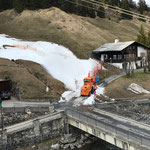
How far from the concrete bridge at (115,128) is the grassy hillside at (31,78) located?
10.2 m

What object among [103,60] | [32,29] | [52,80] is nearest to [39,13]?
[32,29]

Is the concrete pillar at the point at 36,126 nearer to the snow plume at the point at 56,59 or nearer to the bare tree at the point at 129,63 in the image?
the snow plume at the point at 56,59

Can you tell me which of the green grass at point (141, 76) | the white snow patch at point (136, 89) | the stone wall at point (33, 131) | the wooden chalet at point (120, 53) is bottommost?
the stone wall at point (33, 131)

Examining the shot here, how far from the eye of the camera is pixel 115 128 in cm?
2597

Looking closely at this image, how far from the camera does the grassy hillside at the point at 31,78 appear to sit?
41.2 metres

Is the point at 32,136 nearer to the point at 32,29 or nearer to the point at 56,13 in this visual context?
the point at 32,29

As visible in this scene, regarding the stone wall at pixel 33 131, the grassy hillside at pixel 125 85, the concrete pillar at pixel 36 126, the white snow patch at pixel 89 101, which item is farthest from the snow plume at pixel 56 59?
the concrete pillar at pixel 36 126

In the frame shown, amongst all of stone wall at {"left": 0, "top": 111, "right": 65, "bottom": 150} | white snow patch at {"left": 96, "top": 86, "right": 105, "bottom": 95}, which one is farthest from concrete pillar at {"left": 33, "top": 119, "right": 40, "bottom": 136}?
white snow patch at {"left": 96, "top": 86, "right": 105, "bottom": 95}

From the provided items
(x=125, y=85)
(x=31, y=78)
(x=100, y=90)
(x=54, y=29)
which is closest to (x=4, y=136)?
(x=31, y=78)

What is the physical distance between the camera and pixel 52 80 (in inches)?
1896

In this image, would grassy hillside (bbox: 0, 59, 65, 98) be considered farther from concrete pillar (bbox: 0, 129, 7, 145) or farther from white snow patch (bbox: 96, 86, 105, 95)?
concrete pillar (bbox: 0, 129, 7, 145)

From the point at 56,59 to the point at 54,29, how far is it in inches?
1196

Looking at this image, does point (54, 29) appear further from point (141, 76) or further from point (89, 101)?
point (89, 101)

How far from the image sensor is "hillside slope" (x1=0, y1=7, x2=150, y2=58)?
77.7 metres
